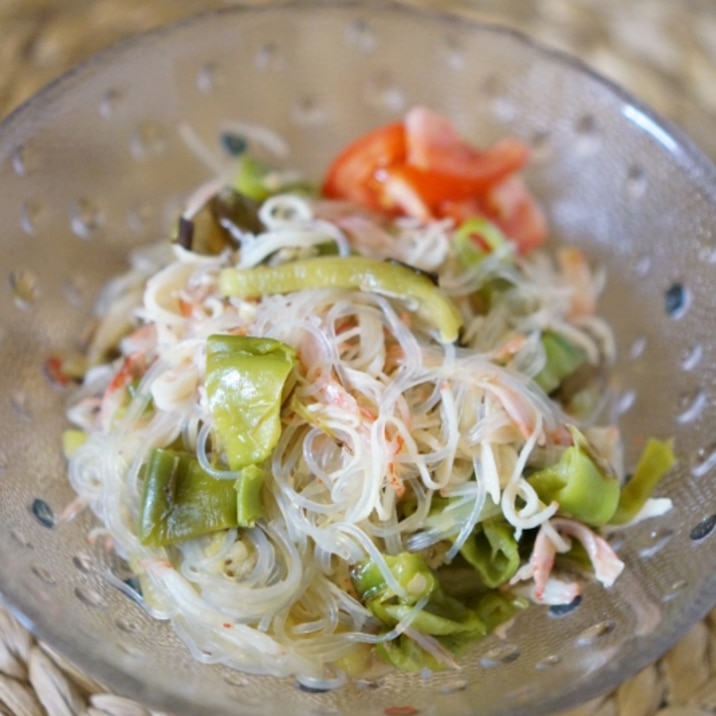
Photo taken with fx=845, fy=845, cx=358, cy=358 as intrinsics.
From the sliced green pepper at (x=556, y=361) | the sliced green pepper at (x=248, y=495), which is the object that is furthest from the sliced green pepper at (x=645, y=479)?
the sliced green pepper at (x=248, y=495)

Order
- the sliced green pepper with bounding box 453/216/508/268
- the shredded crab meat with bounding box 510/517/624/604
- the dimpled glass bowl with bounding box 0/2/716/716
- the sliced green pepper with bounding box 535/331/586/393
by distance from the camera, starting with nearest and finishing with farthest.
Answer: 1. the dimpled glass bowl with bounding box 0/2/716/716
2. the shredded crab meat with bounding box 510/517/624/604
3. the sliced green pepper with bounding box 535/331/586/393
4. the sliced green pepper with bounding box 453/216/508/268

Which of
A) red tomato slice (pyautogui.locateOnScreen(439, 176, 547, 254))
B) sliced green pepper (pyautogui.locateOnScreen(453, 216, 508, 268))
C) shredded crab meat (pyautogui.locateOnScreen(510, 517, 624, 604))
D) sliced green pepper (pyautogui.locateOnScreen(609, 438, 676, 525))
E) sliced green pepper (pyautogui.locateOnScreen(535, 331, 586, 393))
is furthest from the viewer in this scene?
red tomato slice (pyautogui.locateOnScreen(439, 176, 547, 254))

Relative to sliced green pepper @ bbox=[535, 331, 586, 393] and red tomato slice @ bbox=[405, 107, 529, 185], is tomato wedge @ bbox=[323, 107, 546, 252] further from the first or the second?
sliced green pepper @ bbox=[535, 331, 586, 393]

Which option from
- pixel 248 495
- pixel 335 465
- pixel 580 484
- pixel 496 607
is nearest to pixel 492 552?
pixel 496 607

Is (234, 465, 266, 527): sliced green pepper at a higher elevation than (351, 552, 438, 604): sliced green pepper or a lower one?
higher

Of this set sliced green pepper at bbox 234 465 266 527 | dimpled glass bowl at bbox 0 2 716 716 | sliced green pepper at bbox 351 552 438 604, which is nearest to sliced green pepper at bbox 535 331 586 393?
dimpled glass bowl at bbox 0 2 716 716

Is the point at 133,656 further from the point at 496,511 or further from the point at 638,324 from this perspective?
the point at 638,324

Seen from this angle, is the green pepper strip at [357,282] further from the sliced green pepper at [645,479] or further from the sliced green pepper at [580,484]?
the sliced green pepper at [645,479]

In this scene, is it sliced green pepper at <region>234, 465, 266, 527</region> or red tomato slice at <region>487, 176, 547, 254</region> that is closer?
sliced green pepper at <region>234, 465, 266, 527</region>
